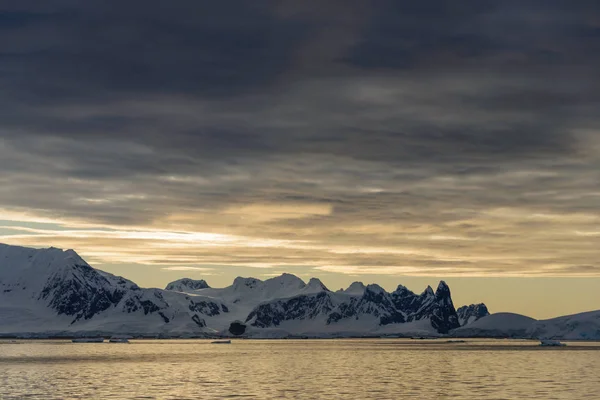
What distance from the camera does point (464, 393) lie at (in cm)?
11538

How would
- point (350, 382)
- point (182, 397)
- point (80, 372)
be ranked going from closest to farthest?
point (182, 397) < point (350, 382) < point (80, 372)

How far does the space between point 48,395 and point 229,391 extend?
76.8ft

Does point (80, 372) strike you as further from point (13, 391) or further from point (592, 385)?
point (592, 385)

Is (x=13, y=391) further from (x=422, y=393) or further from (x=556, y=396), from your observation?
(x=556, y=396)

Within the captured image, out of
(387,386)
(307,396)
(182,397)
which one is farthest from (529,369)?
(182,397)

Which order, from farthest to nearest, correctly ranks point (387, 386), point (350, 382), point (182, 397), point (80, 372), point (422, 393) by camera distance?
1. point (80, 372)
2. point (350, 382)
3. point (387, 386)
4. point (422, 393)
5. point (182, 397)

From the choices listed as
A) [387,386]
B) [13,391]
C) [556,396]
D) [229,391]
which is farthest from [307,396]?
[13,391]

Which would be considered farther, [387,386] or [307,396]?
[387,386]

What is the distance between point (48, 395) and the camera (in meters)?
Result: 112

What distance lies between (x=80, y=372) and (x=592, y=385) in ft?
305

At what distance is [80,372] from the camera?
16725cm

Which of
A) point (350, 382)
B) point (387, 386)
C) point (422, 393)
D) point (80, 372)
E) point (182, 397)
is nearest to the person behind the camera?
point (182, 397)

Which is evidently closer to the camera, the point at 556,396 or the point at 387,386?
the point at 556,396

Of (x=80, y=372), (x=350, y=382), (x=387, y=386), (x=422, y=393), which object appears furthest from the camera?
(x=80, y=372)
